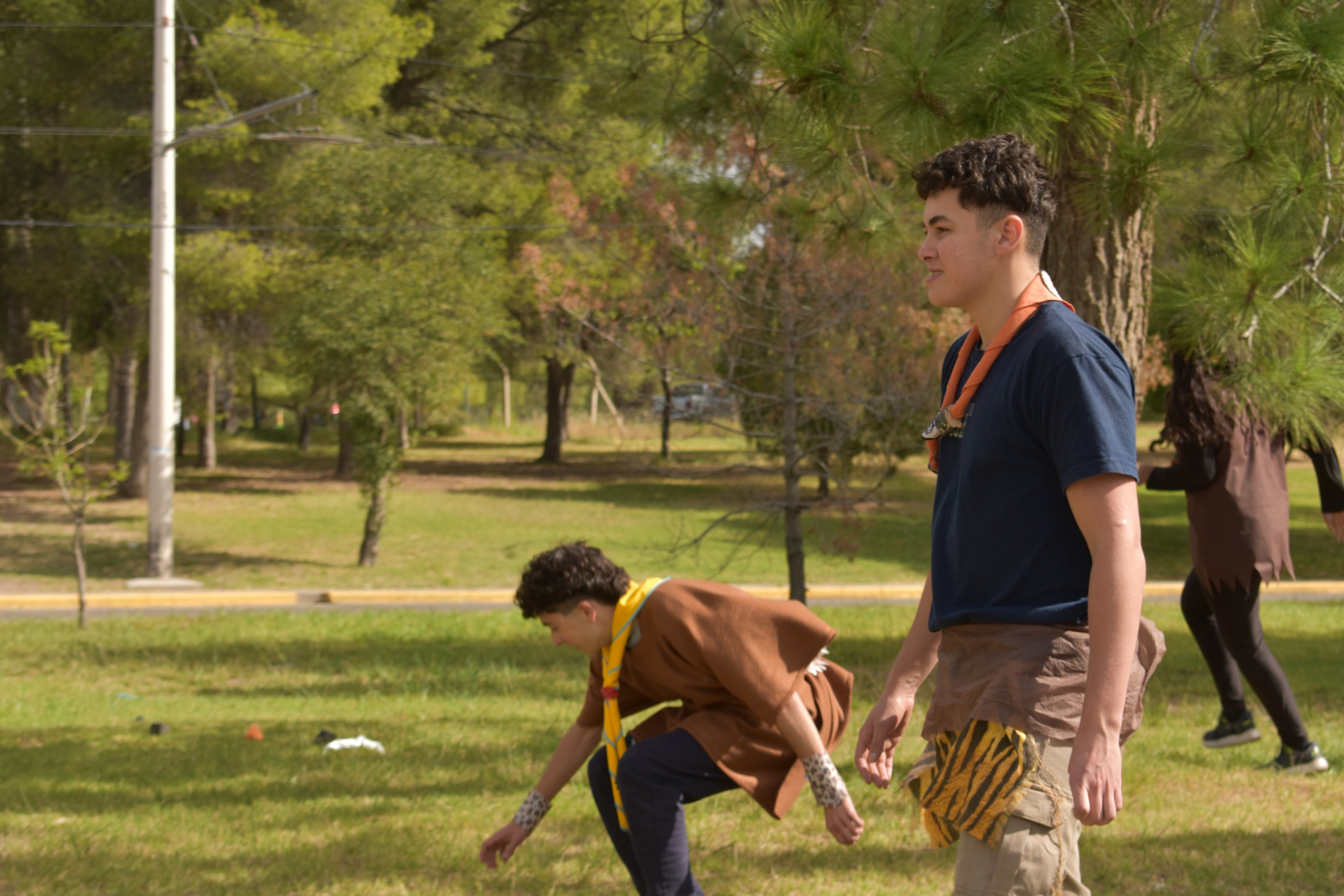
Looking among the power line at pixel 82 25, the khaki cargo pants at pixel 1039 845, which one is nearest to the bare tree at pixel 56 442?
the power line at pixel 82 25

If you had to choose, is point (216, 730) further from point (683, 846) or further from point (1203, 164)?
point (1203, 164)

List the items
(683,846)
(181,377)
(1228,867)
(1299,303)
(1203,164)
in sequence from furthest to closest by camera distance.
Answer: (181,377), (1203,164), (1299,303), (1228,867), (683,846)

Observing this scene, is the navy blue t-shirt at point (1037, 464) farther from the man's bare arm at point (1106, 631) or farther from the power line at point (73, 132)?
the power line at point (73, 132)

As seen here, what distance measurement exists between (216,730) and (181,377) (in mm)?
19505

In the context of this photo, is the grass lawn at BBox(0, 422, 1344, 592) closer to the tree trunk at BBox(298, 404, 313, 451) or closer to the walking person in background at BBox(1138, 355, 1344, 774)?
the walking person in background at BBox(1138, 355, 1344, 774)

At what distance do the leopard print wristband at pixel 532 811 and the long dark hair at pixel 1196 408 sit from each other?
114 inches

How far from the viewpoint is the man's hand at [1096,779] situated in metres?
1.77

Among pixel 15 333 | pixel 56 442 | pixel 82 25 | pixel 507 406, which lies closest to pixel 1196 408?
pixel 56 442

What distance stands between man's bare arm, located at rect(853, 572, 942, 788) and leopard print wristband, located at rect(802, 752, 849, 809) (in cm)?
52

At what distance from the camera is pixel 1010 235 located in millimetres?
2076

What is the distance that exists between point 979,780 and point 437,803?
3253mm

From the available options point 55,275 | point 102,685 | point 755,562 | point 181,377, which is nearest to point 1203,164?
point 102,685

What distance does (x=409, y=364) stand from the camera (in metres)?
15.6

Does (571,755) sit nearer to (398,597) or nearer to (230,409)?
(398,597)
